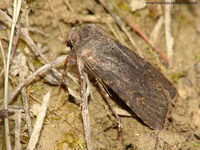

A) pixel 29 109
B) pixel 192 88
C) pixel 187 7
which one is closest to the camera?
pixel 29 109

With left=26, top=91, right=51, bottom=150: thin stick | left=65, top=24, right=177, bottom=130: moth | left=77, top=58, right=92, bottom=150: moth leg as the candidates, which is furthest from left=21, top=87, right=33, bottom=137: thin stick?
left=65, top=24, right=177, bottom=130: moth

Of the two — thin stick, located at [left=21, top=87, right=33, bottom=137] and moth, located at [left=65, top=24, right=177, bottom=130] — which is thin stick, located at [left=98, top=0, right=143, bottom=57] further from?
thin stick, located at [left=21, top=87, right=33, bottom=137]

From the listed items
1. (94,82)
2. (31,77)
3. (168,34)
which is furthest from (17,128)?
(168,34)

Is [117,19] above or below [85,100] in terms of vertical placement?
above

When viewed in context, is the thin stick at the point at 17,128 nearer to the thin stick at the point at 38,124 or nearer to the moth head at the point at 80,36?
the thin stick at the point at 38,124

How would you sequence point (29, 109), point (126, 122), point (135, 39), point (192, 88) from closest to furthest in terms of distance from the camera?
point (29, 109) < point (126, 122) < point (192, 88) < point (135, 39)

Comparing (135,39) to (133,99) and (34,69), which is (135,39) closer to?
(133,99)

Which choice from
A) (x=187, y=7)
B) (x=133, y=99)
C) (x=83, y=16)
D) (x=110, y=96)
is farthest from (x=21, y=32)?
(x=187, y=7)

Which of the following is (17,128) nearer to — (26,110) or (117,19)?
(26,110)
